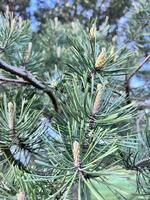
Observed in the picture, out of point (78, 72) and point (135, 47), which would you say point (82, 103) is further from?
point (135, 47)

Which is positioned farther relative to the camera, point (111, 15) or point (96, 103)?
point (111, 15)

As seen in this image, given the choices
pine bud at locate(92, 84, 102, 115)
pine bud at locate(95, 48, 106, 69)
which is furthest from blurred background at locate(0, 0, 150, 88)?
pine bud at locate(92, 84, 102, 115)

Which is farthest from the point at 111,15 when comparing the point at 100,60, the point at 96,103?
the point at 96,103

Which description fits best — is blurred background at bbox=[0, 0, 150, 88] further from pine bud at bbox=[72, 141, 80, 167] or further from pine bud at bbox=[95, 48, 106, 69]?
pine bud at bbox=[72, 141, 80, 167]

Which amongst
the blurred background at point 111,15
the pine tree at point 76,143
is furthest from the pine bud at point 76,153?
the blurred background at point 111,15

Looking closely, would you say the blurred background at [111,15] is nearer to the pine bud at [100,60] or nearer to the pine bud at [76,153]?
the pine bud at [100,60]

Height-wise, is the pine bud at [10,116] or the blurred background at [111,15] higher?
the blurred background at [111,15]

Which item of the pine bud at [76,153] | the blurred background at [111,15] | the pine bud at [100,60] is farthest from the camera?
the blurred background at [111,15]

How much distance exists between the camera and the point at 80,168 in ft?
1.11

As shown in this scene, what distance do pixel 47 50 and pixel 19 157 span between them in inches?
30.1

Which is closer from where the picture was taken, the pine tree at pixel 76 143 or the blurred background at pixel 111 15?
the pine tree at pixel 76 143

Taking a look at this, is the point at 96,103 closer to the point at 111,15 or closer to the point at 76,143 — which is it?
the point at 76,143

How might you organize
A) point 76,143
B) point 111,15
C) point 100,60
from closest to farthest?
point 76,143 → point 100,60 → point 111,15

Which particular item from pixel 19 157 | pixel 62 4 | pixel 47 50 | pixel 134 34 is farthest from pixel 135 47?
pixel 62 4
